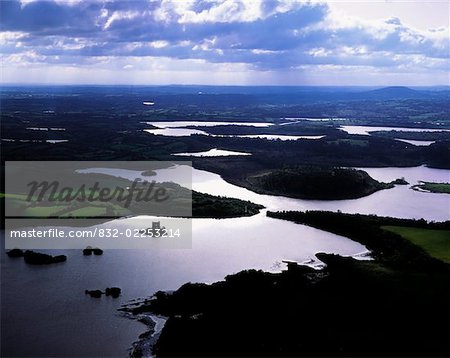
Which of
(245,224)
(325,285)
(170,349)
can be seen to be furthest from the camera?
(245,224)

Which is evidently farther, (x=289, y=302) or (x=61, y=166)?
(x=61, y=166)

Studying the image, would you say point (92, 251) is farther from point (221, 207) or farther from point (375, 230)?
point (375, 230)

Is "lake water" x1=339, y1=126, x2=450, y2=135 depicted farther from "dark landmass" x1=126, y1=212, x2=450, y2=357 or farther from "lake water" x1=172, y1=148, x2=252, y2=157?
"dark landmass" x1=126, y1=212, x2=450, y2=357

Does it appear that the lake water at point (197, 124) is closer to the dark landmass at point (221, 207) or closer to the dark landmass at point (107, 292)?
the dark landmass at point (221, 207)

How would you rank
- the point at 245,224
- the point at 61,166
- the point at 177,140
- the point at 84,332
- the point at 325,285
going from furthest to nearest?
the point at 177,140, the point at 61,166, the point at 245,224, the point at 325,285, the point at 84,332

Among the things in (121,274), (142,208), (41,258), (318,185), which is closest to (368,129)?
(318,185)

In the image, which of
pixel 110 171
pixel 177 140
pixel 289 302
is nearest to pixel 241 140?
pixel 177 140

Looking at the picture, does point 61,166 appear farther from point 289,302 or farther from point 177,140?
point 289,302
